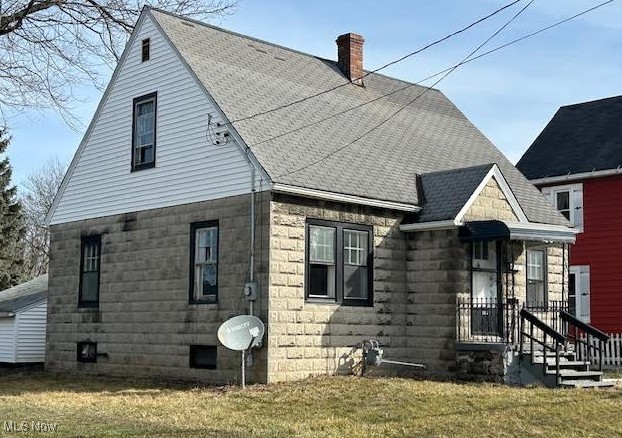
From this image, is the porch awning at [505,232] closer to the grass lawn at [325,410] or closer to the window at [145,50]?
the grass lawn at [325,410]

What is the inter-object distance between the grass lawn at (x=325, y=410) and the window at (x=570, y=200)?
42.4ft

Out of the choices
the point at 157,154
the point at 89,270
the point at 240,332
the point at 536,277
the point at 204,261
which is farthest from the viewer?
the point at 89,270

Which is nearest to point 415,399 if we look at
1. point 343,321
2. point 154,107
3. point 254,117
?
point 343,321

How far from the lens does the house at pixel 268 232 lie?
17.3 metres

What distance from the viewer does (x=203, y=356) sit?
18.1 m

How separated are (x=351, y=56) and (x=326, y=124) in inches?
177

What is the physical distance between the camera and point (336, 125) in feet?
66.9

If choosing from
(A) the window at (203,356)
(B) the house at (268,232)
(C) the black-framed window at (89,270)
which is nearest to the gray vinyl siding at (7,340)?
(B) the house at (268,232)

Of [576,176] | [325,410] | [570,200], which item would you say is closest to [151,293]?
[325,410]

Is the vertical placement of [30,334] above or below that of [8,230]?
below

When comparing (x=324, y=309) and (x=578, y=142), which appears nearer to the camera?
(x=324, y=309)

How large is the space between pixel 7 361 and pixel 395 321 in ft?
47.4

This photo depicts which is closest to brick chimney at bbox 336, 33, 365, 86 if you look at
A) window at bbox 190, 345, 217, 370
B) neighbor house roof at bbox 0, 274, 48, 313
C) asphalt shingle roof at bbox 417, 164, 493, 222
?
asphalt shingle roof at bbox 417, 164, 493, 222

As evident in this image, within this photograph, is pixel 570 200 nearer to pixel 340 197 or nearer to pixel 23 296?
pixel 340 197
